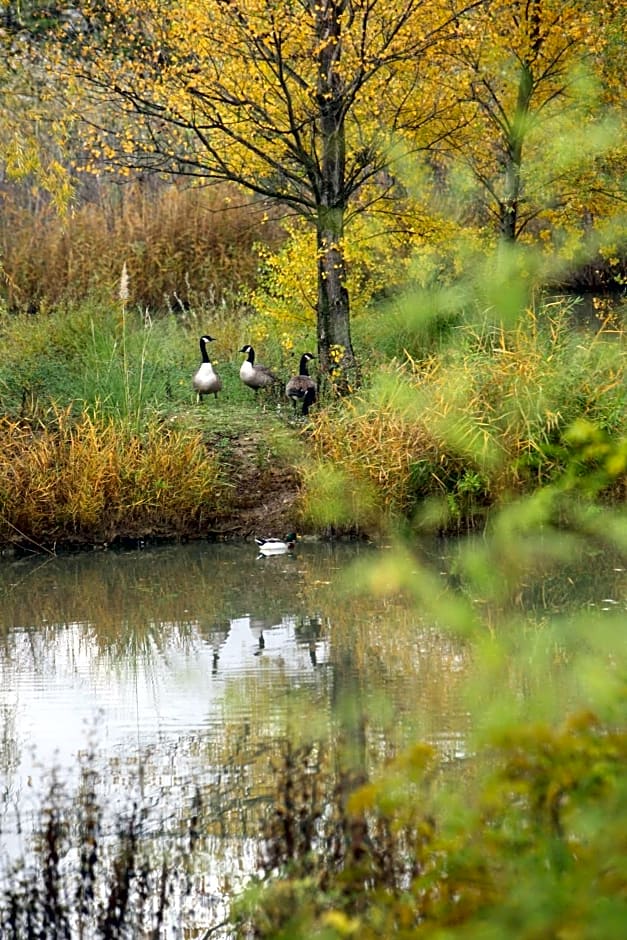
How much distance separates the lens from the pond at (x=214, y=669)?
18.0 feet

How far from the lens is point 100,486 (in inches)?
450

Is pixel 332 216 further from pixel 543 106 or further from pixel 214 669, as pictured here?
pixel 214 669

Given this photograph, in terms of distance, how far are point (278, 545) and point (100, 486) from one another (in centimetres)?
154

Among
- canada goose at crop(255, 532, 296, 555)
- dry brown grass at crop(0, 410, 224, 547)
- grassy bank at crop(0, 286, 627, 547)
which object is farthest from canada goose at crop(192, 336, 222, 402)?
canada goose at crop(255, 532, 296, 555)

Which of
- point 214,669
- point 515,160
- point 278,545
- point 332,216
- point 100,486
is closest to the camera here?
point 214,669

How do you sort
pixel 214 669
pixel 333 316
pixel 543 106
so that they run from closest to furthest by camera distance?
Answer: pixel 214 669
pixel 333 316
pixel 543 106

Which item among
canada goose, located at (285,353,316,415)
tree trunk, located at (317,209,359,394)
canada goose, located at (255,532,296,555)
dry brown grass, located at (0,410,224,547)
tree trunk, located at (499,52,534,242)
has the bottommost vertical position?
canada goose, located at (255,532,296,555)

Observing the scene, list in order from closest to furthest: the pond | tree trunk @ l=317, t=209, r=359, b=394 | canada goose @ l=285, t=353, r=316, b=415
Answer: the pond
canada goose @ l=285, t=353, r=316, b=415
tree trunk @ l=317, t=209, r=359, b=394

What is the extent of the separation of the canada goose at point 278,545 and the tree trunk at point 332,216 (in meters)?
2.20

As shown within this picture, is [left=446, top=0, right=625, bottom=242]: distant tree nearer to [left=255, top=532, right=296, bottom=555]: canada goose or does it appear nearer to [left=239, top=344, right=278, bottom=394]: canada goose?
[left=239, top=344, right=278, bottom=394]: canada goose

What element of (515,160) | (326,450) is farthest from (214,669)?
(515,160)

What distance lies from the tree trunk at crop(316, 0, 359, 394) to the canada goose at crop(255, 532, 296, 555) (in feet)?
7.23

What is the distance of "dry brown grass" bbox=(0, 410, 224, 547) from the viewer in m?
11.4

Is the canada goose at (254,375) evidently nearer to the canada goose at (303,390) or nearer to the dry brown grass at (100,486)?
the canada goose at (303,390)
